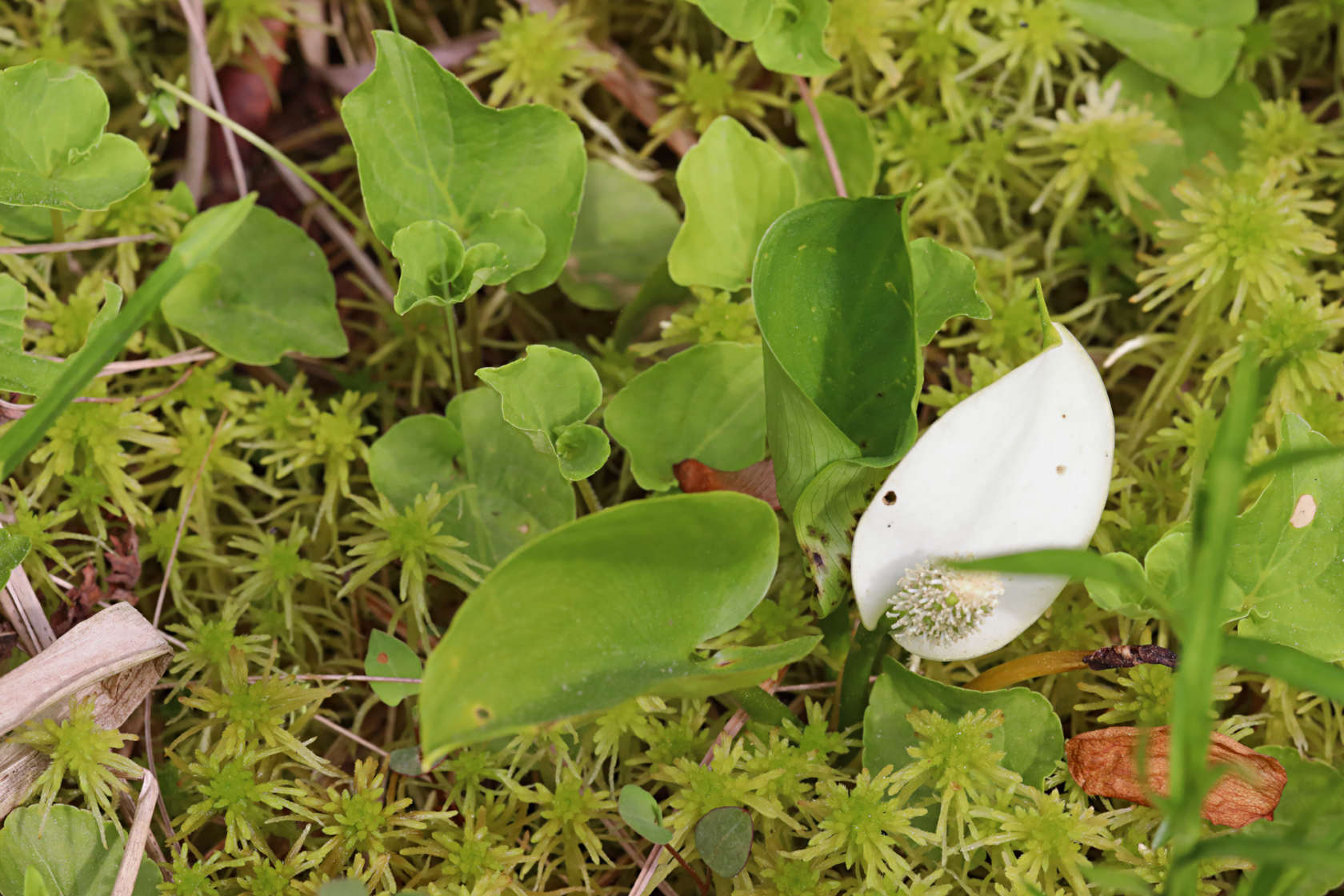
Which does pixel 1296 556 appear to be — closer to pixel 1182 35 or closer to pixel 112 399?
pixel 1182 35

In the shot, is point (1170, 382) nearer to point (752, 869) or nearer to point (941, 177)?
point (941, 177)

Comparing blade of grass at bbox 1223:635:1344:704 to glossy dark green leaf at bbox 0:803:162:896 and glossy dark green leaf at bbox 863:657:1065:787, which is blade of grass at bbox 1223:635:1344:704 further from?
glossy dark green leaf at bbox 0:803:162:896

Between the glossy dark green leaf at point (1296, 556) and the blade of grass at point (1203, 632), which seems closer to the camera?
the blade of grass at point (1203, 632)

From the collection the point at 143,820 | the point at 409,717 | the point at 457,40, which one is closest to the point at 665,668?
the point at 409,717

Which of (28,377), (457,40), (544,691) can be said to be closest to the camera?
(544,691)

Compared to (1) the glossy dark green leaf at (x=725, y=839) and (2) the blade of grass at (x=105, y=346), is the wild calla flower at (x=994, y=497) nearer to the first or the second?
(1) the glossy dark green leaf at (x=725, y=839)

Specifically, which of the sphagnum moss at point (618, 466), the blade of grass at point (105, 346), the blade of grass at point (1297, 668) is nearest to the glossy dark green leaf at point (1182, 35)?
the sphagnum moss at point (618, 466)

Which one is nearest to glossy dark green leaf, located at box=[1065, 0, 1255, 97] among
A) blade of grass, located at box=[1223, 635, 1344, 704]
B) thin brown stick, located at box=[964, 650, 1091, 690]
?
thin brown stick, located at box=[964, 650, 1091, 690]
